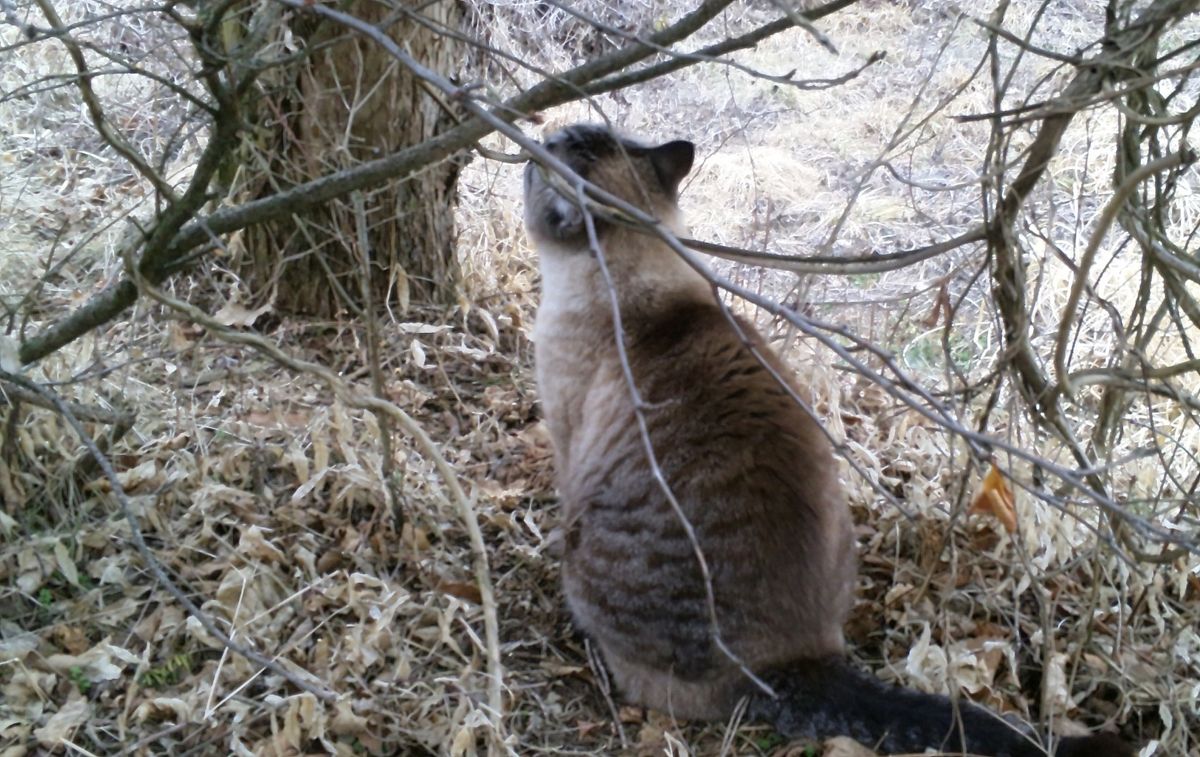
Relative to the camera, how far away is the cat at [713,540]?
2.48 m

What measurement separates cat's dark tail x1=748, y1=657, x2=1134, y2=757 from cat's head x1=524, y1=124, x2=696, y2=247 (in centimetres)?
145

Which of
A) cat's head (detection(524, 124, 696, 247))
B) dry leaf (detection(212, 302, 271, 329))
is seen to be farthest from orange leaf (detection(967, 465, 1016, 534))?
dry leaf (detection(212, 302, 271, 329))

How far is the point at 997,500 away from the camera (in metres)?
2.90

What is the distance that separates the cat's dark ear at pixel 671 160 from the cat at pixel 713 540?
419 millimetres

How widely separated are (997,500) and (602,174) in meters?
1.52

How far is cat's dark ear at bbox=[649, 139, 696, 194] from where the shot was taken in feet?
10.8

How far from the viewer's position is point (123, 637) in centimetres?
270

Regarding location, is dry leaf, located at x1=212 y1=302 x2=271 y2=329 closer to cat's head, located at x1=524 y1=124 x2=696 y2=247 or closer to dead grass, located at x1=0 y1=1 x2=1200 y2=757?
dead grass, located at x1=0 y1=1 x2=1200 y2=757

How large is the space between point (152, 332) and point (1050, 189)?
307 cm

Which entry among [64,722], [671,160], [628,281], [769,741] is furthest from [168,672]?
[671,160]

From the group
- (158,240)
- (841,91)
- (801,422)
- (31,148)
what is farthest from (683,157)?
(841,91)

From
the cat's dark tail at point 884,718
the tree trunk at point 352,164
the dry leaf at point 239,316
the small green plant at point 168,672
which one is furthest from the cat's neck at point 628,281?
the small green plant at point 168,672

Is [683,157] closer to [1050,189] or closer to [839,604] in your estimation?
[1050,189]

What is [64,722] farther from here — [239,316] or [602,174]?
[602,174]
